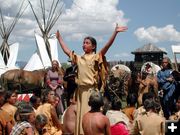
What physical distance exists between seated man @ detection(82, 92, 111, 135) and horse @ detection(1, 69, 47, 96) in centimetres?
1505

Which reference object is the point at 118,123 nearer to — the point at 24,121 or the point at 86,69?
the point at 86,69

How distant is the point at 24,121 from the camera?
215 inches

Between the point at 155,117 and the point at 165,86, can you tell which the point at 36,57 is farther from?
the point at 155,117

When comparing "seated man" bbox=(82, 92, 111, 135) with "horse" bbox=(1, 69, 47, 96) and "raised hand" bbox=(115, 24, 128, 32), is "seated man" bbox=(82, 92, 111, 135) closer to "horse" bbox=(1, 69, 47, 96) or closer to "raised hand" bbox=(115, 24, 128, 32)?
"raised hand" bbox=(115, 24, 128, 32)

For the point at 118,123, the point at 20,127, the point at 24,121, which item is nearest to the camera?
Answer: the point at 20,127

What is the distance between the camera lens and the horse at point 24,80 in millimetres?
20875

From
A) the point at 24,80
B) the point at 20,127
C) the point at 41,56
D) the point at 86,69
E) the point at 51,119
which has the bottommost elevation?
the point at 51,119

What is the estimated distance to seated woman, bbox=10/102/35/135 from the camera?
5301 millimetres

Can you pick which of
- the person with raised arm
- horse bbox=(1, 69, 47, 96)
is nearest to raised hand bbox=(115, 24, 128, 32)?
the person with raised arm

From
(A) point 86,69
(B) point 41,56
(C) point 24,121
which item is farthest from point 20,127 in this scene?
(B) point 41,56

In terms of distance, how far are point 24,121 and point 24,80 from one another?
1587 cm

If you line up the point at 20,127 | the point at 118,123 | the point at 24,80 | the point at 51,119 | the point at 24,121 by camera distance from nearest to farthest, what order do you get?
1. the point at 20,127
2. the point at 24,121
3. the point at 118,123
4. the point at 51,119
5. the point at 24,80

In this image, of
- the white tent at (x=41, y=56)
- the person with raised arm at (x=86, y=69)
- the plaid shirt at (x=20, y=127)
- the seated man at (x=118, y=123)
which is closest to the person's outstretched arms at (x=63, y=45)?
the person with raised arm at (x=86, y=69)

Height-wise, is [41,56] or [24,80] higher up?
[41,56]
